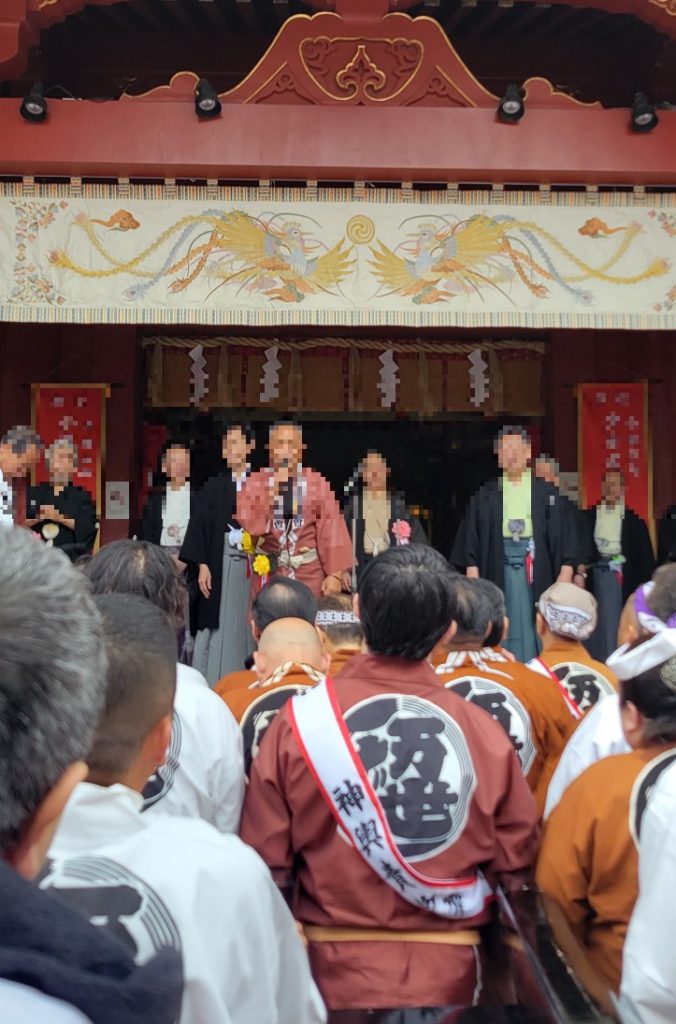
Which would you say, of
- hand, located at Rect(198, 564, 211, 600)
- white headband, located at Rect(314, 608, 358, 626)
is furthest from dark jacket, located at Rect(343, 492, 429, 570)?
white headband, located at Rect(314, 608, 358, 626)

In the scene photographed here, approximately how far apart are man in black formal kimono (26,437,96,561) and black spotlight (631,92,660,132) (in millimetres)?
3626

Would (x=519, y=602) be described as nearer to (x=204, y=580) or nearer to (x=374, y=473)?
(x=374, y=473)

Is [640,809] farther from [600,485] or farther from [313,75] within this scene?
[600,485]

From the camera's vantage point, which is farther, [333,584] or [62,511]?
[62,511]

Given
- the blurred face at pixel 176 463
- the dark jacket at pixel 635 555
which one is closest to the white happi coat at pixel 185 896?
the blurred face at pixel 176 463

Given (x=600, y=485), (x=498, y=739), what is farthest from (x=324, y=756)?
(x=600, y=485)

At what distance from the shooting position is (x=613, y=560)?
241 inches

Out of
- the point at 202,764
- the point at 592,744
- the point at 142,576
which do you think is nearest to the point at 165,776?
the point at 202,764

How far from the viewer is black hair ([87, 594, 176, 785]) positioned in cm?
131

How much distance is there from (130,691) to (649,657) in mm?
903

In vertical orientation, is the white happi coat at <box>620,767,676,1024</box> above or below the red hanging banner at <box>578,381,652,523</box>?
below

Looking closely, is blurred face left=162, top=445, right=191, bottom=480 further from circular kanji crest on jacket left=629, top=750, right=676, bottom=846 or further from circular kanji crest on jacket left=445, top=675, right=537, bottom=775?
circular kanji crest on jacket left=629, top=750, right=676, bottom=846

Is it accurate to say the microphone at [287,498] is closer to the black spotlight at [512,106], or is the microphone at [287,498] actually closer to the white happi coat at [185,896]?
the black spotlight at [512,106]

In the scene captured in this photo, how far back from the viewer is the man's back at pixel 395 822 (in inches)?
74.0
